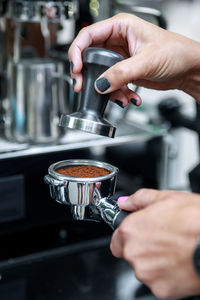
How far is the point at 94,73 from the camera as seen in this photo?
588mm

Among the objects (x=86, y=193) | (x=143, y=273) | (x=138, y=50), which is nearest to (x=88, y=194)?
(x=86, y=193)

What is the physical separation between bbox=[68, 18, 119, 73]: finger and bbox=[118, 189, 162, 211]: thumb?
0.64 ft

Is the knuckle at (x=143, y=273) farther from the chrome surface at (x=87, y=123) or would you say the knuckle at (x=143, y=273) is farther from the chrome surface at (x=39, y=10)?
the chrome surface at (x=39, y=10)

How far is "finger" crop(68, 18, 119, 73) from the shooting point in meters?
0.62

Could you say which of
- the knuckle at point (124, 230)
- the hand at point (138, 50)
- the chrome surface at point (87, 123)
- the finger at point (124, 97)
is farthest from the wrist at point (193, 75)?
the knuckle at point (124, 230)

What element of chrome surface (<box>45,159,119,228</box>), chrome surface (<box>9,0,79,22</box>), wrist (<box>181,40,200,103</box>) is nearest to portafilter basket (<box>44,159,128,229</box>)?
chrome surface (<box>45,159,119,228</box>)

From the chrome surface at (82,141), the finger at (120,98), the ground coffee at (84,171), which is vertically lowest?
the chrome surface at (82,141)

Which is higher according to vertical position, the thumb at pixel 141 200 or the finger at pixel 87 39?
the finger at pixel 87 39

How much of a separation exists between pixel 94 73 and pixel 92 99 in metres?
0.04

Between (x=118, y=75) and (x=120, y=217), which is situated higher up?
(x=118, y=75)

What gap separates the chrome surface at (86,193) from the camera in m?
0.55

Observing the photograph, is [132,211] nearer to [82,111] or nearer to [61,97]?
[82,111]

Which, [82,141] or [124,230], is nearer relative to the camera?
[124,230]

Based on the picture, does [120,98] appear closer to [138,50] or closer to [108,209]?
[138,50]
